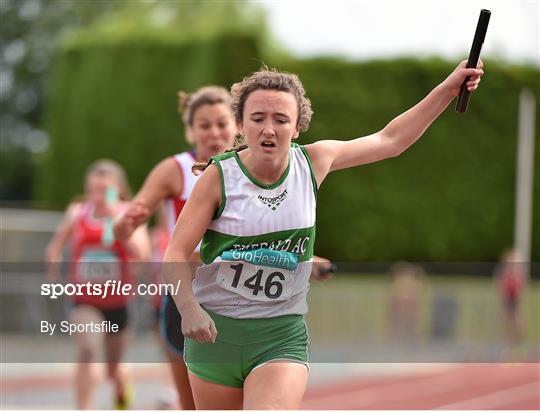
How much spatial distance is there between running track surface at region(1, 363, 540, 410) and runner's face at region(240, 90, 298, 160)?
676 centimetres

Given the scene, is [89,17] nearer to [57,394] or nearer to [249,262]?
[57,394]

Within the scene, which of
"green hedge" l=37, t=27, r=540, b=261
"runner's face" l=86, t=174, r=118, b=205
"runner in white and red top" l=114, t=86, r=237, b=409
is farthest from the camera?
"green hedge" l=37, t=27, r=540, b=261

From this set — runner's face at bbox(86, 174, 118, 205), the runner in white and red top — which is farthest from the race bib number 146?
runner's face at bbox(86, 174, 118, 205)

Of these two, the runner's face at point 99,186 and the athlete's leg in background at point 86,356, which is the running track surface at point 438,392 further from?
the runner's face at point 99,186

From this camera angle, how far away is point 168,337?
5.46 m

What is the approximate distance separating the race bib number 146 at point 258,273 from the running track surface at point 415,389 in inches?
257

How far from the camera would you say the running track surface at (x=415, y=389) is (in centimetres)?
1194

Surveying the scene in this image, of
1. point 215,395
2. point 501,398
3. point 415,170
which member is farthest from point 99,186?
point 415,170

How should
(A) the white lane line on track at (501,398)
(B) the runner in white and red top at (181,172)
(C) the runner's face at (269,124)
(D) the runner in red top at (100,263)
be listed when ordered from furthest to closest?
(A) the white lane line on track at (501,398), (D) the runner in red top at (100,263), (B) the runner in white and red top at (181,172), (C) the runner's face at (269,124)

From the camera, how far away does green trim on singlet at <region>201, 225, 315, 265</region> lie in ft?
12.9

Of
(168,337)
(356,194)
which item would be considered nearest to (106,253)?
(168,337)

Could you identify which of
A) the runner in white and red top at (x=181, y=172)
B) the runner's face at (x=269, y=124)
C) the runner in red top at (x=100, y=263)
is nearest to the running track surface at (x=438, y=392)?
the runner in red top at (x=100, y=263)

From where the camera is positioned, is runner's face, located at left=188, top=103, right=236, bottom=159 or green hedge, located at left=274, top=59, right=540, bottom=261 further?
green hedge, located at left=274, top=59, right=540, bottom=261

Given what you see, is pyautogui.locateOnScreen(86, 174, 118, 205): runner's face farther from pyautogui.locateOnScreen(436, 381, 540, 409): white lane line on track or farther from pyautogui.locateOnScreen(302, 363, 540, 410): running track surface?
pyautogui.locateOnScreen(436, 381, 540, 409): white lane line on track
